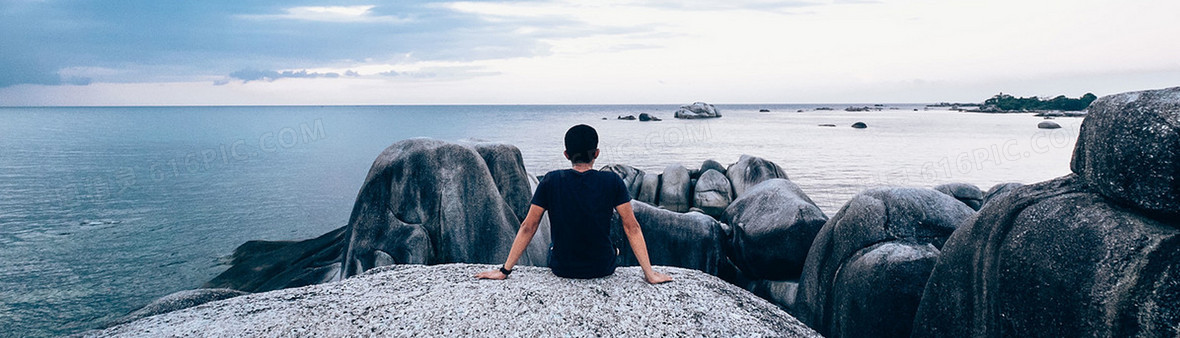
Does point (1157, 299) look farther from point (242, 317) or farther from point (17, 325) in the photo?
point (17, 325)

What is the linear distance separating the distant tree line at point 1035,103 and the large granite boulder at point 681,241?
12980 cm

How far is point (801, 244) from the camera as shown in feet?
40.1

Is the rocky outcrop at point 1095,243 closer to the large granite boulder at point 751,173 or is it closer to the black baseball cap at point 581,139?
the black baseball cap at point 581,139

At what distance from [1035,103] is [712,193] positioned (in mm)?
147770

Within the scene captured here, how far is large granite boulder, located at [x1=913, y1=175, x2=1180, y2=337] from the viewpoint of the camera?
13.8ft

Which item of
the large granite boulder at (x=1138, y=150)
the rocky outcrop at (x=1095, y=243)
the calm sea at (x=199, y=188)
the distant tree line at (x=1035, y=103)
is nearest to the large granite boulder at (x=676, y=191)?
the calm sea at (x=199, y=188)

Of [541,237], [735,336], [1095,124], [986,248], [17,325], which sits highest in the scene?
[1095,124]

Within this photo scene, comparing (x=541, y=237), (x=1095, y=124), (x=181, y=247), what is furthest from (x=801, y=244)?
(x=181, y=247)

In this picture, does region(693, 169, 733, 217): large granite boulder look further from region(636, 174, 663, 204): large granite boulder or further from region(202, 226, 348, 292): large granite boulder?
region(202, 226, 348, 292): large granite boulder

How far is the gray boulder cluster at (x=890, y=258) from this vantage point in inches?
172

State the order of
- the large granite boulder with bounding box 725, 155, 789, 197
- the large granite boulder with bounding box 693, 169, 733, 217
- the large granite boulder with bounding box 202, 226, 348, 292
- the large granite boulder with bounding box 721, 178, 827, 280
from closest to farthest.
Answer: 1. the large granite boulder with bounding box 721, 178, 827, 280
2. the large granite boulder with bounding box 202, 226, 348, 292
3. the large granite boulder with bounding box 725, 155, 789, 197
4. the large granite boulder with bounding box 693, 169, 733, 217

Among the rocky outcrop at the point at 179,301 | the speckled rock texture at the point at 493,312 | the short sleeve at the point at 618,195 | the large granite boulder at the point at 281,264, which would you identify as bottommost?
the large granite boulder at the point at 281,264

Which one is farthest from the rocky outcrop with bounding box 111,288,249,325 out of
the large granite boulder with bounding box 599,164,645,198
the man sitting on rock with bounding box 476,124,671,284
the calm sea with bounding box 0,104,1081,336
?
the large granite boulder with bounding box 599,164,645,198

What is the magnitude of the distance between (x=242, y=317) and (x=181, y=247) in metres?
19.5
